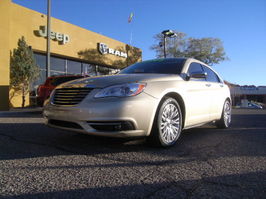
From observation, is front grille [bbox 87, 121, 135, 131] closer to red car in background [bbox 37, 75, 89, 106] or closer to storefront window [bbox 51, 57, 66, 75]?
red car in background [bbox 37, 75, 89, 106]

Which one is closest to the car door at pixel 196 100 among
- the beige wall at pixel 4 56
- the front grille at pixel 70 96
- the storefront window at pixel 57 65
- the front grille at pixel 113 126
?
the front grille at pixel 113 126

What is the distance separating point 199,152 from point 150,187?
1.38 metres

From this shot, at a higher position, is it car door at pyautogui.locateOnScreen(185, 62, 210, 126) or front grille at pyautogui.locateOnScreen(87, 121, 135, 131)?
car door at pyautogui.locateOnScreen(185, 62, 210, 126)

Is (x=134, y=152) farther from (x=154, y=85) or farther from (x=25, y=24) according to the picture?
(x=25, y=24)

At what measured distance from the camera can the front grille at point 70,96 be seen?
113 inches

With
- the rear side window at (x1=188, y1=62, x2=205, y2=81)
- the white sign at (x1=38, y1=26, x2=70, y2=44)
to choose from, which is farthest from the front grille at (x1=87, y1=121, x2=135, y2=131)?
the white sign at (x1=38, y1=26, x2=70, y2=44)

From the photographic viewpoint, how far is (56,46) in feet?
51.1

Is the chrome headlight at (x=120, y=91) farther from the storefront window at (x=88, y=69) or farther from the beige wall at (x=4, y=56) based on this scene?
the storefront window at (x=88, y=69)

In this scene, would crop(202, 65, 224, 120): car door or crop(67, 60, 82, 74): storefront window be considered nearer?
Answer: crop(202, 65, 224, 120): car door

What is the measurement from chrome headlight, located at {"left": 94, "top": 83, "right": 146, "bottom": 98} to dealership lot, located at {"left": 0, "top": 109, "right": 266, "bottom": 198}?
76 cm

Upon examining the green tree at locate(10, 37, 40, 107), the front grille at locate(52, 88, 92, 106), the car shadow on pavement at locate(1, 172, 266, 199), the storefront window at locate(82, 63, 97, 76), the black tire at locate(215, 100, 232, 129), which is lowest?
the car shadow on pavement at locate(1, 172, 266, 199)

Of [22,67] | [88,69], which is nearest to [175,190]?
[22,67]

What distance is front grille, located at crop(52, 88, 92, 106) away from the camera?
286 cm

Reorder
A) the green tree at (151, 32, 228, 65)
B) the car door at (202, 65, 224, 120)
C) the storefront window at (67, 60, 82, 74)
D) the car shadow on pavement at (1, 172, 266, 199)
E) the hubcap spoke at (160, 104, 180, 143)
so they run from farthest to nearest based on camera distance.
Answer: the green tree at (151, 32, 228, 65) < the storefront window at (67, 60, 82, 74) < the car door at (202, 65, 224, 120) < the hubcap spoke at (160, 104, 180, 143) < the car shadow on pavement at (1, 172, 266, 199)
